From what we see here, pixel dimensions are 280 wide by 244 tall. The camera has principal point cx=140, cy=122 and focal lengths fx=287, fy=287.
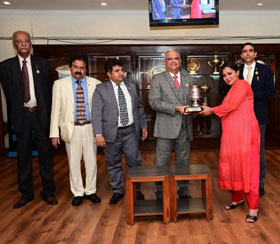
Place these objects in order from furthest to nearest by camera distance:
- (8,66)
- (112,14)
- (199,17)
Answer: (112,14) → (199,17) → (8,66)

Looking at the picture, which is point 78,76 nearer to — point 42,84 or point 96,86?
point 96,86

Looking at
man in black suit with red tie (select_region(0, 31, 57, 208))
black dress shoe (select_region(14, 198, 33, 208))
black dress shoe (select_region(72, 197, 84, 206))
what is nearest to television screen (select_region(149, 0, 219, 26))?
man in black suit with red tie (select_region(0, 31, 57, 208))

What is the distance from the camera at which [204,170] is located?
8.14ft

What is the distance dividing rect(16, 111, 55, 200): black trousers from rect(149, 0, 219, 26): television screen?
1975 mm

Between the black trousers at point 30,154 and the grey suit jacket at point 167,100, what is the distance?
3.75 feet

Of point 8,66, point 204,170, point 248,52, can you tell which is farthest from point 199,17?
point 8,66

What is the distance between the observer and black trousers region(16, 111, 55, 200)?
2842mm

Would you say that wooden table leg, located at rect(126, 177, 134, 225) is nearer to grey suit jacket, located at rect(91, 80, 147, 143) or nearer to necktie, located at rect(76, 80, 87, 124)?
grey suit jacket, located at rect(91, 80, 147, 143)

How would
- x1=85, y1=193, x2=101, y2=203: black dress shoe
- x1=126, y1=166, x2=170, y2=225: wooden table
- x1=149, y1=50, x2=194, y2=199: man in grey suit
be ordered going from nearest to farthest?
1. x1=126, y1=166, x2=170, y2=225: wooden table
2. x1=149, y1=50, x2=194, y2=199: man in grey suit
3. x1=85, y1=193, x2=101, y2=203: black dress shoe

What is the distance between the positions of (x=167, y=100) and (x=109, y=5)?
2933 mm

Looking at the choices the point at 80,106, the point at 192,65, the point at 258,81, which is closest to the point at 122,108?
the point at 80,106

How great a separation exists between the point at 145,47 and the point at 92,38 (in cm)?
101

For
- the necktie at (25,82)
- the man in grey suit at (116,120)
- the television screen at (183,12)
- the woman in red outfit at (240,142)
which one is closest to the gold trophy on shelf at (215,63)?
the television screen at (183,12)

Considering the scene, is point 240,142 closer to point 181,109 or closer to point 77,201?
point 181,109
